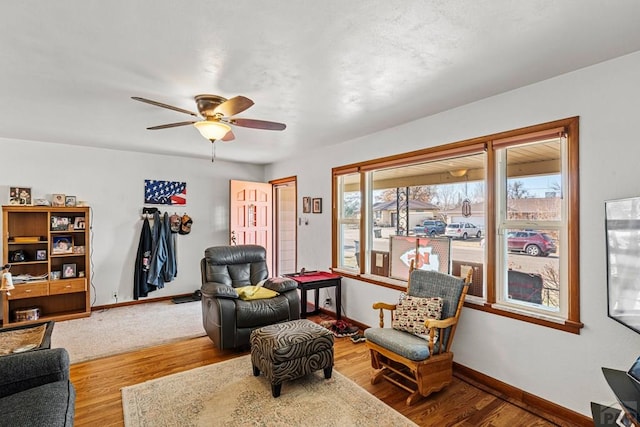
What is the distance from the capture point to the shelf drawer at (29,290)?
13.0 ft

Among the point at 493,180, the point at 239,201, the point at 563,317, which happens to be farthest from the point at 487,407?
the point at 239,201

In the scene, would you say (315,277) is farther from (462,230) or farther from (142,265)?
(142,265)

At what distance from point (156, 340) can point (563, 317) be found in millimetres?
3822

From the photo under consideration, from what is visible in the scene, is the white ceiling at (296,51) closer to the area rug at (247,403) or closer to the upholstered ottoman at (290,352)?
the upholstered ottoman at (290,352)

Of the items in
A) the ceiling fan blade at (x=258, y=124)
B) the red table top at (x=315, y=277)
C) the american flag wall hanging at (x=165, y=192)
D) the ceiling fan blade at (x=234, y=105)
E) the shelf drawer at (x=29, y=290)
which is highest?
the ceiling fan blade at (x=234, y=105)

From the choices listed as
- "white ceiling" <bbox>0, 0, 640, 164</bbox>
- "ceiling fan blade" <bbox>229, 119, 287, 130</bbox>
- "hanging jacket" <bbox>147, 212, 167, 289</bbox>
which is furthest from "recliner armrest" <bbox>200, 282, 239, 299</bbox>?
"hanging jacket" <bbox>147, 212, 167, 289</bbox>

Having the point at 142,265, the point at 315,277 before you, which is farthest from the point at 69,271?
the point at 315,277

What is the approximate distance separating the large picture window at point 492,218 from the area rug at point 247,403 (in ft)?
4.14

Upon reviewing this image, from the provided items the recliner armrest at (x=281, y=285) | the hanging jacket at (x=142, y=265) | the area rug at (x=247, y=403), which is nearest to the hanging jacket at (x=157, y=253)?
the hanging jacket at (x=142, y=265)

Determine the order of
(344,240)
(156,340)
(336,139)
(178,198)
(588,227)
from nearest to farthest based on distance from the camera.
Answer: (588,227)
(156,340)
(336,139)
(344,240)
(178,198)

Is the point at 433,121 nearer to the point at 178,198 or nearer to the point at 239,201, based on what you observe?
the point at 239,201

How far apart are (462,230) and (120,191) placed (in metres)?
4.72

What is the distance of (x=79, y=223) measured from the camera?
446cm

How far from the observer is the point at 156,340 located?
3.58m
